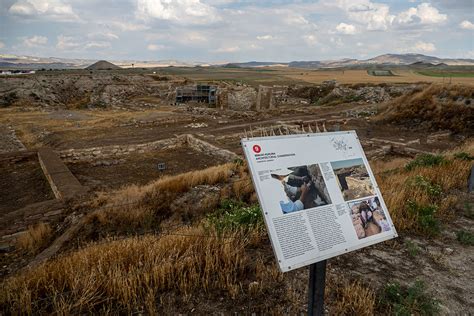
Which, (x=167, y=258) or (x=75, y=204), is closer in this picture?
(x=167, y=258)

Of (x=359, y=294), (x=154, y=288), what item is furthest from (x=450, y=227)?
(x=154, y=288)

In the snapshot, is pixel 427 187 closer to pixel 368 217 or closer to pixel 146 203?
pixel 368 217

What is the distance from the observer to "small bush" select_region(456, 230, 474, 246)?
4.59 m

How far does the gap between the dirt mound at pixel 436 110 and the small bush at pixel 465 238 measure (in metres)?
15.6

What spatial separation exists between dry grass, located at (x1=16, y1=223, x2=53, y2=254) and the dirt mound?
63.0 feet

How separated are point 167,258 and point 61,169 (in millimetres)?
9222

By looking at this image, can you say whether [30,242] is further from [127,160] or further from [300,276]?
[127,160]

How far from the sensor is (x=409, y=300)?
314cm

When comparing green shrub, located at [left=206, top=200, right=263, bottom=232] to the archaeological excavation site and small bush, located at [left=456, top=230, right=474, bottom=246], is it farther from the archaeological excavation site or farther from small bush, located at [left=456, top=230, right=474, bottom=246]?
small bush, located at [left=456, top=230, right=474, bottom=246]

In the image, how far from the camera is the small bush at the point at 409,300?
3.07 meters

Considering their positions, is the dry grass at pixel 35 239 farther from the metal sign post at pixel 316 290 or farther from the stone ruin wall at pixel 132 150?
the stone ruin wall at pixel 132 150

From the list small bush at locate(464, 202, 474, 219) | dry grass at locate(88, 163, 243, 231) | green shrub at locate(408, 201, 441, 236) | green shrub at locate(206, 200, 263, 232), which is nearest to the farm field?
small bush at locate(464, 202, 474, 219)

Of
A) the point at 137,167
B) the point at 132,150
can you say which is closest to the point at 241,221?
the point at 137,167

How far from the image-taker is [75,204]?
8086 mm
